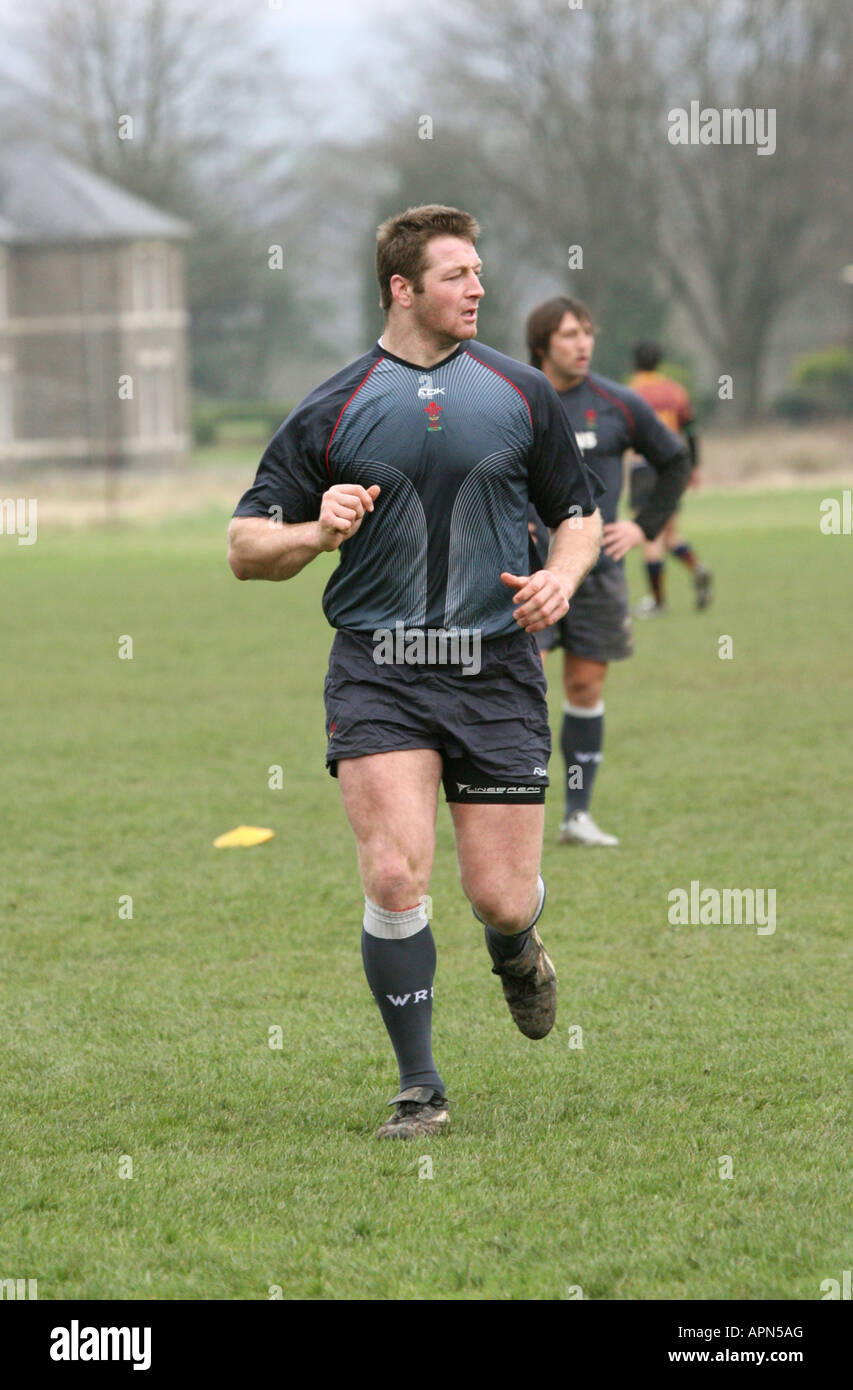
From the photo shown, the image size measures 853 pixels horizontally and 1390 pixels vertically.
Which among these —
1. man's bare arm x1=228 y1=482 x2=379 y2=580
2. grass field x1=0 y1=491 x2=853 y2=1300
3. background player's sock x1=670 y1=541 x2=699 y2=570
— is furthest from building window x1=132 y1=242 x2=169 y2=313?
man's bare arm x1=228 y1=482 x2=379 y2=580

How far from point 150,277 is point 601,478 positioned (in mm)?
52982

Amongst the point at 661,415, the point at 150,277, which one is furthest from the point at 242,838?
the point at 150,277

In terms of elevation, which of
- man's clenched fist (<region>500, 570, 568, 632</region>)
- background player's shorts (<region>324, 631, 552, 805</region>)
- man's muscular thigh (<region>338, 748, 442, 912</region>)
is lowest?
man's muscular thigh (<region>338, 748, 442, 912</region>)

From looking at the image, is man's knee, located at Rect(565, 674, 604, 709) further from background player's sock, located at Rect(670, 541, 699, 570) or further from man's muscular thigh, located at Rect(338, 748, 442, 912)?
background player's sock, located at Rect(670, 541, 699, 570)

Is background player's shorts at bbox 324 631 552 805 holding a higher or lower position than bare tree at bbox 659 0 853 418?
lower

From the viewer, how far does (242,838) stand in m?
8.39

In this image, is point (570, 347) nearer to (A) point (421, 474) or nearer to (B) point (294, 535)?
(A) point (421, 474)

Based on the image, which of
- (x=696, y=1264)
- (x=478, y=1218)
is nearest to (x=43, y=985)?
(x=478, y=1218)

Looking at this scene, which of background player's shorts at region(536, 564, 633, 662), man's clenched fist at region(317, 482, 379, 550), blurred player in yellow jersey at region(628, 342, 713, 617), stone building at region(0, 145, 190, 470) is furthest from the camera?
stone building at region(0, 145, 190, 470)

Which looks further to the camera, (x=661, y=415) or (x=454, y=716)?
(x=661, y=415)

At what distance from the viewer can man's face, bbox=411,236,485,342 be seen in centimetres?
455

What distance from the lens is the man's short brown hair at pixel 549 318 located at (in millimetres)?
7703

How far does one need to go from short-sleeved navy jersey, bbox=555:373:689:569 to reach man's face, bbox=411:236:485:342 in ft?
10.9

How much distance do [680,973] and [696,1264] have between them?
2411 millimetres
